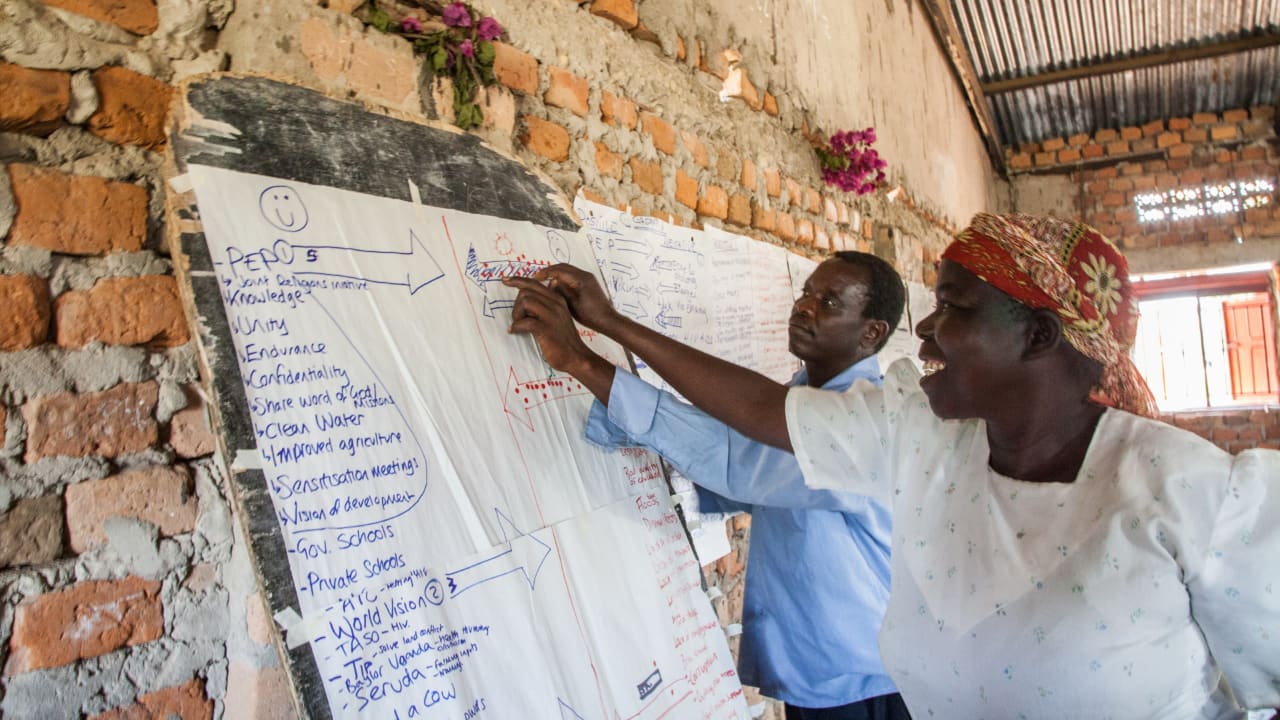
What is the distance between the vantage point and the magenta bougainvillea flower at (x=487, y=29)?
57.2 inches

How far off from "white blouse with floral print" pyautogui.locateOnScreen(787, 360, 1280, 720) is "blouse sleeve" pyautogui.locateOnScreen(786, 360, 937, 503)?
0.08m

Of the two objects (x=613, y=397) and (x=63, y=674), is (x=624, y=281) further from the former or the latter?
(x=63, y=674)

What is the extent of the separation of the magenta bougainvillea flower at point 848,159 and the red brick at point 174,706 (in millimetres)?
2882

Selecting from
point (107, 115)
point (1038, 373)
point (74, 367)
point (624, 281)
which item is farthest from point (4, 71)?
point (1038, 373)

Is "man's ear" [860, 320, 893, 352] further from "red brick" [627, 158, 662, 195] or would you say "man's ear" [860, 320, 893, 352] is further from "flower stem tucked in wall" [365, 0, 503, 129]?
"flower stem tucked in wall" [365, 0, 503, 129]

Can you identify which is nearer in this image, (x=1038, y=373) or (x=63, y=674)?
(x=63, y=674)

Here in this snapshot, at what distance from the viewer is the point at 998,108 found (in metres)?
7.47

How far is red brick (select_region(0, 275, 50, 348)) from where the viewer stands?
0.85m

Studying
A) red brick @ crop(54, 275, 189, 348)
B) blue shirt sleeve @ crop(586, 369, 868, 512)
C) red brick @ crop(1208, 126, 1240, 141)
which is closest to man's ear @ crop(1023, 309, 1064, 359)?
blue shirt sleeve @ crop(586, 369, 868, 512)

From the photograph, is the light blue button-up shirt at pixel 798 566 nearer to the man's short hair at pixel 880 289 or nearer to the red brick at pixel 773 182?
the man's short hair at pixel 880 289

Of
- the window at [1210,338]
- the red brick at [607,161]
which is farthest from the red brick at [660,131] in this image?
the window at [1210,338]

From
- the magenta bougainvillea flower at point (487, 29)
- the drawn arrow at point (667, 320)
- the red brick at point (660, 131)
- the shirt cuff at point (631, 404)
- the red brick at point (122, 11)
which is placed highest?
the magenta bougainvillea flower at point (487, 29)

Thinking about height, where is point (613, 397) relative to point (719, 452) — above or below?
above

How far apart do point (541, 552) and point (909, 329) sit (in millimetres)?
3520
